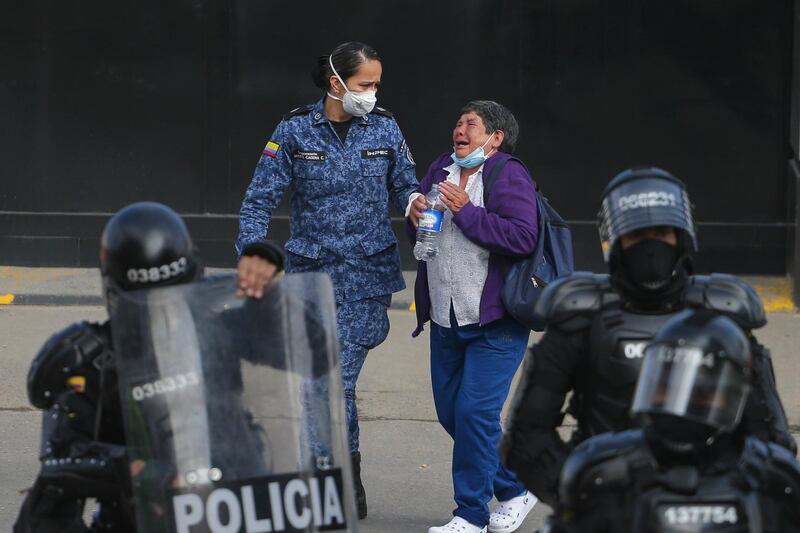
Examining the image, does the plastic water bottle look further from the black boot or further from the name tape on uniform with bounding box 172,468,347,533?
the name tape on uniform with bounding box 172,468,347,533

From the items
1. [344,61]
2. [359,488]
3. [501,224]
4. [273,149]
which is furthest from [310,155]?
[359,488]

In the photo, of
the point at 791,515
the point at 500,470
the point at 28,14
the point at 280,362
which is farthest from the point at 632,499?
the point at 28,14

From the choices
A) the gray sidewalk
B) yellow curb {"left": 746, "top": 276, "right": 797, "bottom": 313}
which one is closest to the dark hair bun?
the gray sidewalk

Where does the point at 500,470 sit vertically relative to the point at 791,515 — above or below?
below

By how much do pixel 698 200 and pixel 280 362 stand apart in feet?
25.1

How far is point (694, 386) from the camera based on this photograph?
2812 mm

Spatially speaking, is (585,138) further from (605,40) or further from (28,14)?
(28,14)

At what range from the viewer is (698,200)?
10438mm

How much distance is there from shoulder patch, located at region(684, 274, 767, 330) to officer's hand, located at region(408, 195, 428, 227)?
72.9 inches

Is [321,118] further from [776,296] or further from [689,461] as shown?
[776,296]

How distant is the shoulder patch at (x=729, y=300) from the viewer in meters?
3.54

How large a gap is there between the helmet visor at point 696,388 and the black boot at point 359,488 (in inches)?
115

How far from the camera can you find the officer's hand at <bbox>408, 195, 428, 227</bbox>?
5.36m

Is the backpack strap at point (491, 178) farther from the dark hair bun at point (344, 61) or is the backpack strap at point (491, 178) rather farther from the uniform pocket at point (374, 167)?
the dark hair bun at point (344, 61)
